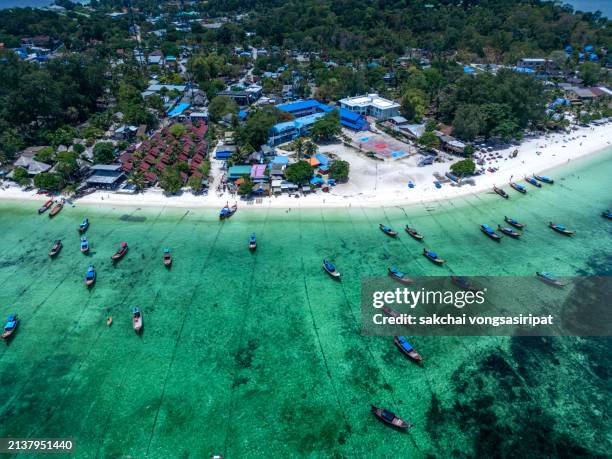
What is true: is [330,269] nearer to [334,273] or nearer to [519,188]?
[334,273]

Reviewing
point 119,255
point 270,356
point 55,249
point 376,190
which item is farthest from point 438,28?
point 270,356

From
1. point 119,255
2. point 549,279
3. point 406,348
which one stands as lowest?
point 119,255

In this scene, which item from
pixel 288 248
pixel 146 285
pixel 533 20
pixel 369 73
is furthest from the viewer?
pixel 533 20

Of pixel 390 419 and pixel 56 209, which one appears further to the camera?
pixel 56 209

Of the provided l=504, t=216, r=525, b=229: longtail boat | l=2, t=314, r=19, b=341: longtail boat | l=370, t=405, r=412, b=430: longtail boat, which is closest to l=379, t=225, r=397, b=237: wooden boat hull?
l=504, t=216, r=525, b=229: longtail boat

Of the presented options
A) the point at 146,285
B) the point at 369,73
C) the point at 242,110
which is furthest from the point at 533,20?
the point at 146,285

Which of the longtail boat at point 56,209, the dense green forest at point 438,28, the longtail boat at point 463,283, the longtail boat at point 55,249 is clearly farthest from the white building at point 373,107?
the longtail boat at point 55,249

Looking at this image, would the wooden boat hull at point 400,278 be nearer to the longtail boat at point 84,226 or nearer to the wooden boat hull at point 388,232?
the wooden boat hull at point 388,232

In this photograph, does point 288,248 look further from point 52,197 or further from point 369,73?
point 369,73
